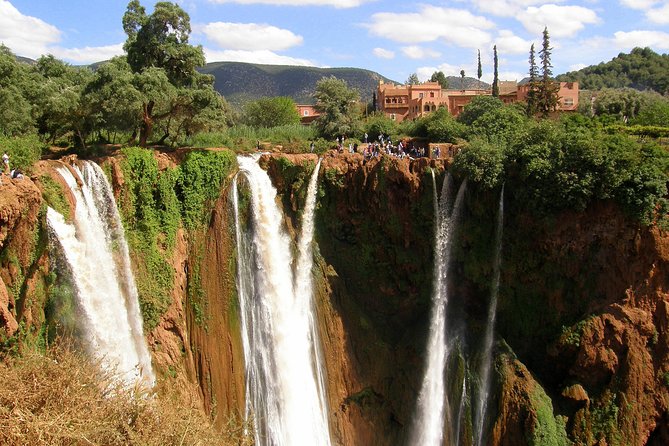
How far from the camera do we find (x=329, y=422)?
23.8m

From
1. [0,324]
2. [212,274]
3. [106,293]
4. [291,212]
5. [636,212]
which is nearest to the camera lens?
[0,324]

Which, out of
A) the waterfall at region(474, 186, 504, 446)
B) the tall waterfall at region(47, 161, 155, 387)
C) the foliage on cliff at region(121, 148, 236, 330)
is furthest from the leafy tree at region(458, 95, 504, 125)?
the tall waterfall at region(47, 161, 155, 387)

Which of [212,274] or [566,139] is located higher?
[566,139]

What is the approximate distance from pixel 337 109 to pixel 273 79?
439 feet

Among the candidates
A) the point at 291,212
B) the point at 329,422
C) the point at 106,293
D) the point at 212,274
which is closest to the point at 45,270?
the point at 106,293

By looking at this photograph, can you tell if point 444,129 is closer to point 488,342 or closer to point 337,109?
point 337,109

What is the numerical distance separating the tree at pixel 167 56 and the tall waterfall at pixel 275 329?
3.35 metres

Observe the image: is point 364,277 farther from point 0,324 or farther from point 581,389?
point 0,324

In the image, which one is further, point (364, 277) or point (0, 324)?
point (364, 277)

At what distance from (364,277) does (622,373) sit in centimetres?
→ 1104

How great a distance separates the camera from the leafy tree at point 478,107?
3447 centimetres

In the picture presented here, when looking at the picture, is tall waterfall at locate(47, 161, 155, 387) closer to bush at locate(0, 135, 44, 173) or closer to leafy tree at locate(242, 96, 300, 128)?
bush at locate(0, 135, 44, 173)

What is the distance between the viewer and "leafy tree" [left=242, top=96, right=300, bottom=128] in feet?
192

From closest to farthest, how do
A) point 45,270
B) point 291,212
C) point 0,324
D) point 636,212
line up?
point 0,324
point 45,270
point 636,212
point 291,212
